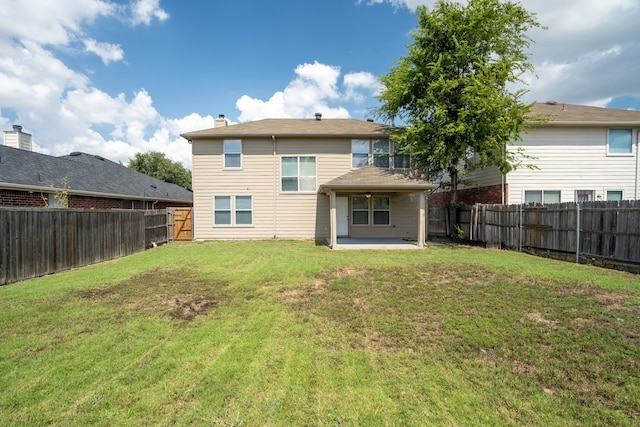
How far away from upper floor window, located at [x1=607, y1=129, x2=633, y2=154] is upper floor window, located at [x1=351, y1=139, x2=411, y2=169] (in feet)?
30.4

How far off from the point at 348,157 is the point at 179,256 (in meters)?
8.84

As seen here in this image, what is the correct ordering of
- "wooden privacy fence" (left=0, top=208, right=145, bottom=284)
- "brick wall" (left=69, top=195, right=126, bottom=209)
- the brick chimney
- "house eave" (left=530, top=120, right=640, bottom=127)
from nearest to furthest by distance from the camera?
"wooden privacy fence" (left=0, top=208, right=145, bottom=284)
"house eave" (left=530, top=120, right=640, bottom=127)
"brick wall" (left=69, top=195, right=126, bottom=209)
the brick chimney

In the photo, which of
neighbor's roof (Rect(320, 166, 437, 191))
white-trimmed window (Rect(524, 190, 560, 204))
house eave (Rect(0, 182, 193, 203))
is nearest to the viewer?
house eave (Rect(0, 182, 193, 203))

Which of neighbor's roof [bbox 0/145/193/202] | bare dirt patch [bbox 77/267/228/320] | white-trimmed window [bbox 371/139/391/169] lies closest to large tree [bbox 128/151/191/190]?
neighbor's roof [bbox 0/145/193/202]

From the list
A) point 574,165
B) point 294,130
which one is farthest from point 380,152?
point 574,165

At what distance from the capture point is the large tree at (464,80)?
1124 cm

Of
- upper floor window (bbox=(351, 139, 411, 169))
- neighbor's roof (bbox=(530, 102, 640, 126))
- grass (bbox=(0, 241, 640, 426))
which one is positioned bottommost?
grass (bbox=(0, 241, 640, 426))

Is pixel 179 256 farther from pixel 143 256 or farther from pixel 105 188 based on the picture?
pixel 105 188

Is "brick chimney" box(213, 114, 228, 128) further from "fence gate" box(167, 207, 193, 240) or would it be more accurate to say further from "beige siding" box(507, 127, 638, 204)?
"beige siding" box(507, 127, 638, 204)

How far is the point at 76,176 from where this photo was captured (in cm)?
1516

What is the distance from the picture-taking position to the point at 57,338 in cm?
365

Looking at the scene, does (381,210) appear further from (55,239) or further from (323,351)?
(55,239)

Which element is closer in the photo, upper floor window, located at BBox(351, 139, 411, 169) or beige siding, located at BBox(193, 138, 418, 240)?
upper floor window, located at BBox(351, 139, 411, 169)

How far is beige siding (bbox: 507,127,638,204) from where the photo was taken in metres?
13.1
